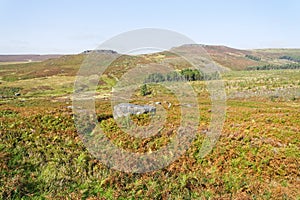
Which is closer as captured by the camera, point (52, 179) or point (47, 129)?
point (52, 179)

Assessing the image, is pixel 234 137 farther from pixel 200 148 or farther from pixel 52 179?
pixel 52 179

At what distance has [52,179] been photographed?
303 inches

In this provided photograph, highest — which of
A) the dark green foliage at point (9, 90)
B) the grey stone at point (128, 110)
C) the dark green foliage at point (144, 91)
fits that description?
the grey stone at point (128, 110)

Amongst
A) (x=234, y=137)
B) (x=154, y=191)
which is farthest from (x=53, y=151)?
(x=234, y=137)

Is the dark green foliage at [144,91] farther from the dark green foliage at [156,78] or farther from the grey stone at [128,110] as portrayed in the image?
the grey stone at [128,110]

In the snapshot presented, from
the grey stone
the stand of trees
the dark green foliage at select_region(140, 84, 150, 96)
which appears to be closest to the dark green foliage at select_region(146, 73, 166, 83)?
the stand of trees

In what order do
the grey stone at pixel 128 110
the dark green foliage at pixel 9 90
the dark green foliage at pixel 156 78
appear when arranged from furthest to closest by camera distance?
the dark green foliage at pixel 9 90 → the dark green foliage at pixel 156 78 → the grey stone at pixel 128 110

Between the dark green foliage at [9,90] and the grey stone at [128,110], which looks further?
the dark green foliage at [9,90]

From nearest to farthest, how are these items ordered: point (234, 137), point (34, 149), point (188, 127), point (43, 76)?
point (34, 149) → point (234, 137) → point (188, 127) → point (43, 76)

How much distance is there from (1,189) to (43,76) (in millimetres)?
132864

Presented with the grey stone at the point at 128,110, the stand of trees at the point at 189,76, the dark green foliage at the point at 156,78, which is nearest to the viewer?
the grey stone at the point at 128,110

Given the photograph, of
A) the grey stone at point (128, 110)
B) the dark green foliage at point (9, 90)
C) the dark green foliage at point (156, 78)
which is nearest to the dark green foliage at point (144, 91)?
the dark green foliage at point (156, 78)

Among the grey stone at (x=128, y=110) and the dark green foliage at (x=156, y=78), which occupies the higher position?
the grey stone at (x=128, y=110)

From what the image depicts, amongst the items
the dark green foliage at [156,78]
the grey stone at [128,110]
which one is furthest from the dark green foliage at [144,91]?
the grey stone at [128,110]
